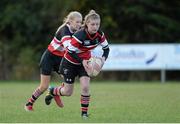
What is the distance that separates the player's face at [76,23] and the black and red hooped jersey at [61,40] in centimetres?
Answer: 11

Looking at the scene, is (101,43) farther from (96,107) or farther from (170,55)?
(170,55)

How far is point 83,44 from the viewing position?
1144 centimetres

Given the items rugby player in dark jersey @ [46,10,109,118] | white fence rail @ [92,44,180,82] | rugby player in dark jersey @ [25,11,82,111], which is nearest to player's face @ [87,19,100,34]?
rugby player in dark jersey @ [46,10,109,118]

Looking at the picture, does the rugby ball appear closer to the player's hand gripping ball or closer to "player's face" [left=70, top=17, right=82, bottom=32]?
the player's hand gripping ball

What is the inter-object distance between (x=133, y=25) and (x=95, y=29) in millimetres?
24878

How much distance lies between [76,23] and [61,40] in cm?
54

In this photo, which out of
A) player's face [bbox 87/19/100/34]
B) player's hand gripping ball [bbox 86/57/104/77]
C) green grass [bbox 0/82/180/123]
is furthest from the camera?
player's hand gripping ball [bbox 86/57/104/77]

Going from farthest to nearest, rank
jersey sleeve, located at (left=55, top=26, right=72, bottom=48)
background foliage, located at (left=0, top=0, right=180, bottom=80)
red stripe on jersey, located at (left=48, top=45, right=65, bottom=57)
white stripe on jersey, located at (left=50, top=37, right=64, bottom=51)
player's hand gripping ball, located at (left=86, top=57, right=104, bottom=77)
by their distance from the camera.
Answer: background foliage, located at (left=0, top=0, right=180, bottom=80)
red stripe on jersey, located at (left=48, top=45, right=65, bottom=57)
white stripe on jersey, located at (left=50, top=37, right=64, bottom=51)
jersey sleeve, located at (left=55, top=26, right=72, bottom=48)
player's hand gripping ball, located at (left=86, top=57, right=104, bottom=77)

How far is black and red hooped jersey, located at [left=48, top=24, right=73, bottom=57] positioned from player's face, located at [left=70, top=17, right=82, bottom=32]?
0.11m

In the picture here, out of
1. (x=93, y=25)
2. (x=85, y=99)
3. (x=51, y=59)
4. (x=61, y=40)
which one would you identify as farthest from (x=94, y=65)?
(x=51, y=59)

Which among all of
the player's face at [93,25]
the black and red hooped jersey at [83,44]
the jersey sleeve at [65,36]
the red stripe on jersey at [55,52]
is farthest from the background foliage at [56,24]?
the player's face at [93,25]

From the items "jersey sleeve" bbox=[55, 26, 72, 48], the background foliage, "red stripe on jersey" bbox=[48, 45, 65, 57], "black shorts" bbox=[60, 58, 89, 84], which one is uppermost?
the background foliage

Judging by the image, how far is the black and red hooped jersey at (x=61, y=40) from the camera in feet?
39.7

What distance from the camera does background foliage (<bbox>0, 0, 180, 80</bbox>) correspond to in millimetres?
34875
